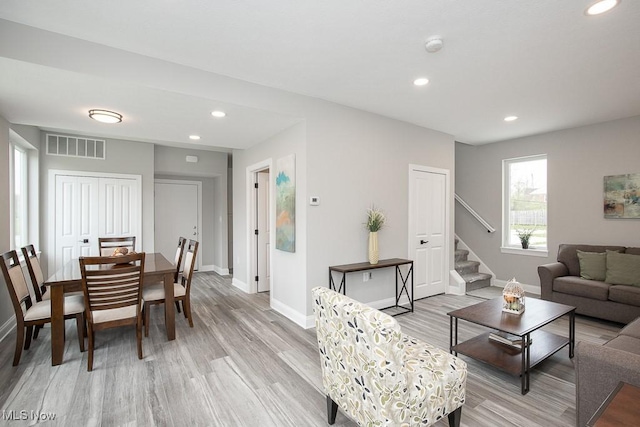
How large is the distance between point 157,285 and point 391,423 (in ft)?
10.4

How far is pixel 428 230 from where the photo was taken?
4828 millimetres

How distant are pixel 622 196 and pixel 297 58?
4.78 metres

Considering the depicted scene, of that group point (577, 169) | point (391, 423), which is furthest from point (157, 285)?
point (577, 169)

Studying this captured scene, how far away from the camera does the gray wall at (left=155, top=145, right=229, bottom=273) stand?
6.07m

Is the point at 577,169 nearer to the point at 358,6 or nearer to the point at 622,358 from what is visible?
the point at 622,358

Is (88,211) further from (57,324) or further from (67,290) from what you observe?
(57,324)

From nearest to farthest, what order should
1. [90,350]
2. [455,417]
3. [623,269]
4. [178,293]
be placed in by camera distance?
[455,417]
[90,350]
[178,293]
[623,269]

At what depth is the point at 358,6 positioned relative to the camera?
6.61ft

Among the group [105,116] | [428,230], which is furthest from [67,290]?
[428,230]

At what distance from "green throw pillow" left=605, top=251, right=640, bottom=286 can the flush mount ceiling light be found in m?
6.03

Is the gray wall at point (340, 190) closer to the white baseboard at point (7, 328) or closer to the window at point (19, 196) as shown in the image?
the white baseboard at point (7, 328)

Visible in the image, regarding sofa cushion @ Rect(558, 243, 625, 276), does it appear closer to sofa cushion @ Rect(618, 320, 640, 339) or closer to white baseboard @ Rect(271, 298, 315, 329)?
sofa cushion @ Rect(618, 320, 640, 339)

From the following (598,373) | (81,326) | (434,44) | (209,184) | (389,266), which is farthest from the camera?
(209,184)

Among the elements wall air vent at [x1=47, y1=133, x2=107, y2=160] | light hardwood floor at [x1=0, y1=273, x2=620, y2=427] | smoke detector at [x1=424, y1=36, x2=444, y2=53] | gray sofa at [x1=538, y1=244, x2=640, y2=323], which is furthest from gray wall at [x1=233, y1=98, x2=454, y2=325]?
wall air vent at [x1=47, y1=133, x2=107, y2=160]
